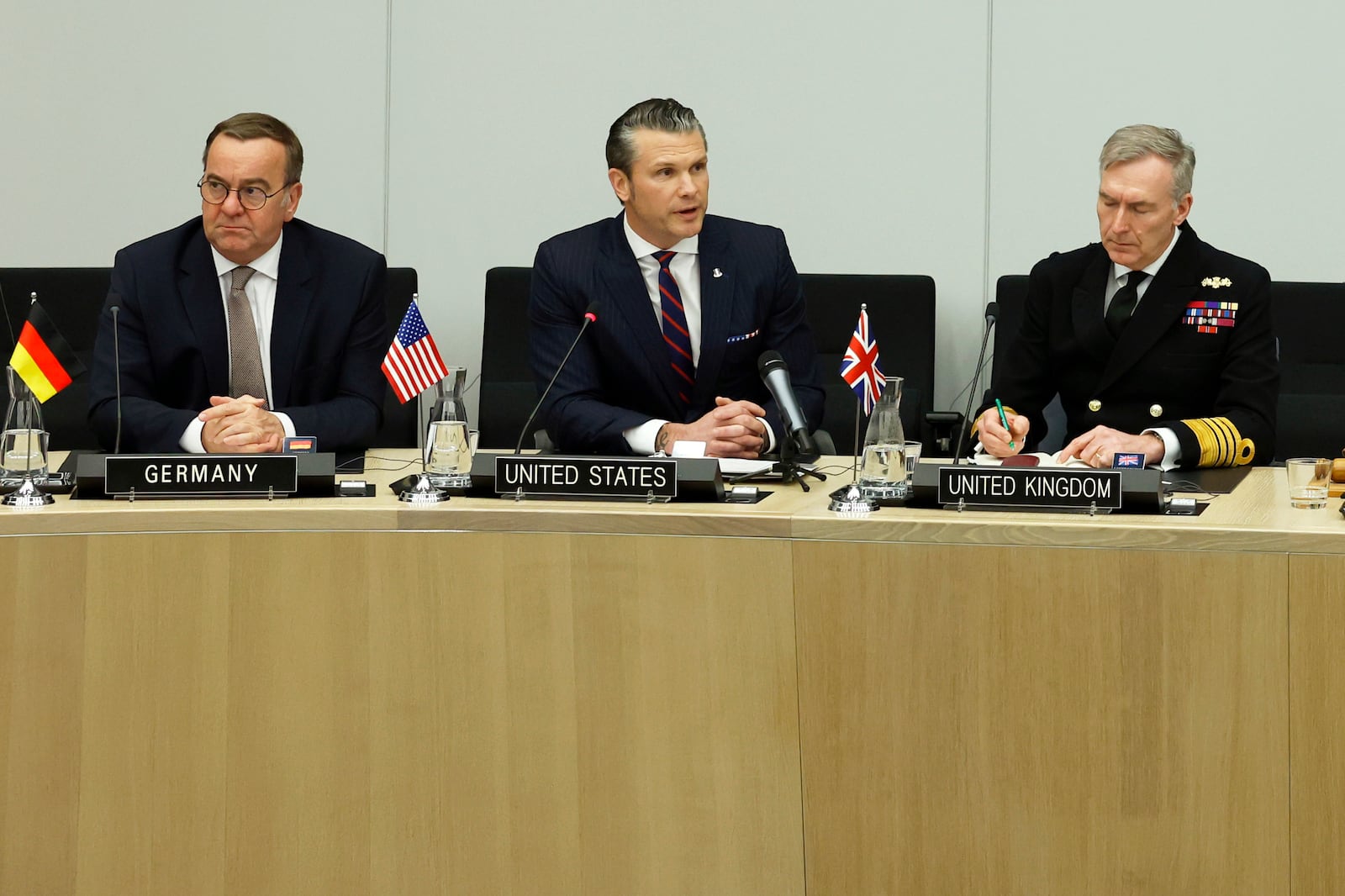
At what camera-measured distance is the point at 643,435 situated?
278cm

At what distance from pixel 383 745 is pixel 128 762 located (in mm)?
350

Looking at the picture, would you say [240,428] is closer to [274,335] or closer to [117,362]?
[117,362]

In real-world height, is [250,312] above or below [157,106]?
below

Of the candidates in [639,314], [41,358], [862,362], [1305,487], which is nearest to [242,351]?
[41,358]

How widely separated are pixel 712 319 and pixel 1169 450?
929 millimetres

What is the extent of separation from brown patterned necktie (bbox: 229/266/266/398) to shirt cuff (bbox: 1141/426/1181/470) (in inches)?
68.6

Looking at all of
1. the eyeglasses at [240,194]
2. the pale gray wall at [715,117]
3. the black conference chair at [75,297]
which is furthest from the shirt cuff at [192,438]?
the pale gray wall at [715,117]

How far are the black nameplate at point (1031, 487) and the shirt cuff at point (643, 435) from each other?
2.74ft

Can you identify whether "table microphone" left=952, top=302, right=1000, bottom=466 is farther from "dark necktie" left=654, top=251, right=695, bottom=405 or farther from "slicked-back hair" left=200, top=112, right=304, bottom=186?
"slicked-back hair" left=200, top=112, right=304, bottom=186

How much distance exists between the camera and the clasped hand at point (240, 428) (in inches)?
102

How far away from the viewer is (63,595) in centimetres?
205

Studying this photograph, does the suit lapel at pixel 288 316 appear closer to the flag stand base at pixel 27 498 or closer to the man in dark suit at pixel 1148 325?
the flag stand base at pixel 27 498

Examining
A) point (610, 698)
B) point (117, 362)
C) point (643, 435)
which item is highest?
point (117, 362)

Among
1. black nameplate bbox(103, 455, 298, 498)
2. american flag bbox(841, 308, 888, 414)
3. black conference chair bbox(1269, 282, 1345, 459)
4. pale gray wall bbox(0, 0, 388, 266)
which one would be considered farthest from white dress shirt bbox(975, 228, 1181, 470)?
pale gray wall bbox(0, 0, 388, 266)
